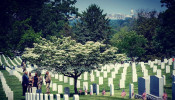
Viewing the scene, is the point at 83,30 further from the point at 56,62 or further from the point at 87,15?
the point at 56,62

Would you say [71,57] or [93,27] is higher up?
[93,27]

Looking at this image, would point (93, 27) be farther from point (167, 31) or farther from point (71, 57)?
point (71, 57)

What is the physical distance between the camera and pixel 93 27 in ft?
192

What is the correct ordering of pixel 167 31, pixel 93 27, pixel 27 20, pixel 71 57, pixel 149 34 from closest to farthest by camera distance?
pixel 71 57 < pixel 167 31 < pixel 27 20 < pixel 149 34 < pixel 93 27

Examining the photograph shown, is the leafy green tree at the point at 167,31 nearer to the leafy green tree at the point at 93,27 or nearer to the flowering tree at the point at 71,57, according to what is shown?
the leafy green tree at the point at 93,27

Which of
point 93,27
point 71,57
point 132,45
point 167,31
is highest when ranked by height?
point 93,27

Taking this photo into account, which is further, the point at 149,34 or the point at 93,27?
the point at 93,27

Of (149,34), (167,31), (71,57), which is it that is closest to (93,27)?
(149,34)

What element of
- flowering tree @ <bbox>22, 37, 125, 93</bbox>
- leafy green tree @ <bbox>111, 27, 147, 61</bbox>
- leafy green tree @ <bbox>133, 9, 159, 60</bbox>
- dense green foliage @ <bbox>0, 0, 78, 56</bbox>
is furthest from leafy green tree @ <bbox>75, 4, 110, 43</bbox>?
flowering tree @ <bbox>22, 37, 125, 93</bbox>

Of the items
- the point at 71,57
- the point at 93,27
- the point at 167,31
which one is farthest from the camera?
the point at 93,27

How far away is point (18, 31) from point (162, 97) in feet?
126

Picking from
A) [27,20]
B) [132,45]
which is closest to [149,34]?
[132,45]

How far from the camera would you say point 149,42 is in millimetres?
56062

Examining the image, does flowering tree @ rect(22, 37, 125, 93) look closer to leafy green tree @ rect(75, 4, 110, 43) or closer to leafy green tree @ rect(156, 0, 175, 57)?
leafy green tree @ rect(156, 0, 175, 57)
